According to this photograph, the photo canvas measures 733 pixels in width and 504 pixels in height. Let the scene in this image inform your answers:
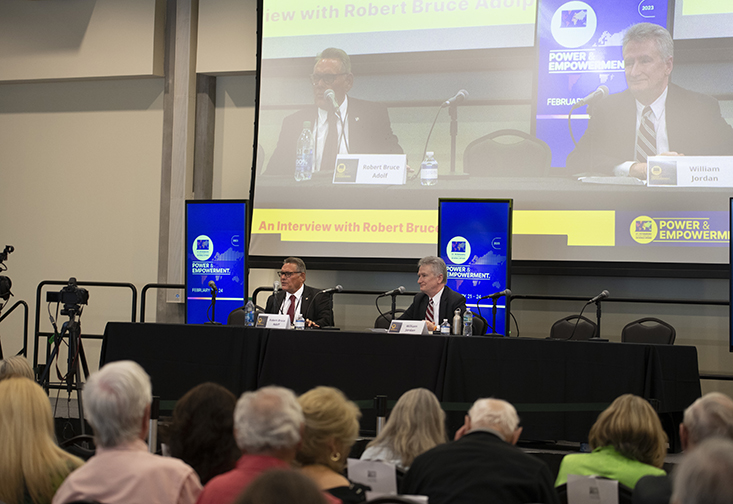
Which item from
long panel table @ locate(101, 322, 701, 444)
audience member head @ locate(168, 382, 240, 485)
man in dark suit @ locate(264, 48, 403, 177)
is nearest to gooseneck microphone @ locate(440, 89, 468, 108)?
man in dark suit @ locate(264, 48, 403, 177)

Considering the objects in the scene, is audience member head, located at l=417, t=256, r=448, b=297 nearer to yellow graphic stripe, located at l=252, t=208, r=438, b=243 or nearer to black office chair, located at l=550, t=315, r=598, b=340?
black office chair, located at l=550, t=315, r=598, b=340

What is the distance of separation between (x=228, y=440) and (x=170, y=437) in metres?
0.16

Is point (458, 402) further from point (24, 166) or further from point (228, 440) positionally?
point (24, 166)

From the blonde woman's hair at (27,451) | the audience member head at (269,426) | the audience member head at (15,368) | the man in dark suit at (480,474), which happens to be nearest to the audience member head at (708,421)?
the man in dark suit at (480,474)

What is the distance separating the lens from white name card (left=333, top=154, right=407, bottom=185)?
6.26 m

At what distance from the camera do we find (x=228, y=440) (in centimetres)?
200

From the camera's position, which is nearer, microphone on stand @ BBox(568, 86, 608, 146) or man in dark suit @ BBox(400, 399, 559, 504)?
man in dark suit @ BBox(400, 399, 559, 504)

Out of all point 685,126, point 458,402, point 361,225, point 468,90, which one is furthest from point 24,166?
point 685,126

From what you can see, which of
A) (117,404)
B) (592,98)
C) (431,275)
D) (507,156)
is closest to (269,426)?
(117,404)

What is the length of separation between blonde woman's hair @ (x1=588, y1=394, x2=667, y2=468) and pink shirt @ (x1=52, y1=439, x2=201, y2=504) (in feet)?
4.04

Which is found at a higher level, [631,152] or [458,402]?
[631,152]

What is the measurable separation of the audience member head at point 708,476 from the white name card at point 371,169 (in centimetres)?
520

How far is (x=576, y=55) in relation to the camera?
577 centimetres

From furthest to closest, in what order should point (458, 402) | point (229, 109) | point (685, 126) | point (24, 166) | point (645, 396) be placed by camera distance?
point (24, 166) < point (229, 109) < point (685, 126) < point (458, 402) < point (645, 396)
